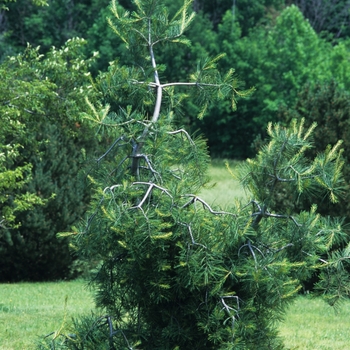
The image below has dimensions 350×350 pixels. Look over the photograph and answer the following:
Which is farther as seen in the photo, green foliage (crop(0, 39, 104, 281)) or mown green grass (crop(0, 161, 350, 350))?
green foliage (crop(0, 39, 104, 281))

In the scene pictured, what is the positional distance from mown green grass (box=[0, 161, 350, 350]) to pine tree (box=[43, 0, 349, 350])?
100 cm

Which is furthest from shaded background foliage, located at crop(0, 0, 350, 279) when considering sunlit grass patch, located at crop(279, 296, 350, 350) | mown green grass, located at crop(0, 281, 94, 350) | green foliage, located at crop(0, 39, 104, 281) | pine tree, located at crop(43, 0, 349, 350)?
pine tree, located at crop(43, 0, 349, 350)

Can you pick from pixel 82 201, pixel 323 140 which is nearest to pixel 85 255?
pixel 323 140

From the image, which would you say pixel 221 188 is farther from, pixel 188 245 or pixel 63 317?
pixel 188 245

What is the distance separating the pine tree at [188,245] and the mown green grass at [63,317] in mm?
1005

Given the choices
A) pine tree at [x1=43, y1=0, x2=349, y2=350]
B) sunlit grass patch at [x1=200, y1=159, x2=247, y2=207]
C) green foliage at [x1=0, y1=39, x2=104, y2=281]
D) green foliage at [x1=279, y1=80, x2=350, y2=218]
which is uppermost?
pine tree at [x1=43, y1=0, x2=349, y2=350]

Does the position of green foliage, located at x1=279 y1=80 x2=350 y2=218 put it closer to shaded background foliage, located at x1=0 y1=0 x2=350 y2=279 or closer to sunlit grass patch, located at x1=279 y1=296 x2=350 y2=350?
shaded background foliage, located at x1=0 y1=0 x2=350 y2=279

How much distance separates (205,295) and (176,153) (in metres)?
1.04

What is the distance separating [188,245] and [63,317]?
2.93 meters

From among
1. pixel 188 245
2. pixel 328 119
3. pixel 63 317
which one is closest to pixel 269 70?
pixel 328 119

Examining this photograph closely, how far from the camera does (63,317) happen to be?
817cm

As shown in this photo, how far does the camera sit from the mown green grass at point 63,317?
906 centimetres

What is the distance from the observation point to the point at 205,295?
570cm

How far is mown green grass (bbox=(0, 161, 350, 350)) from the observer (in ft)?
29.7
